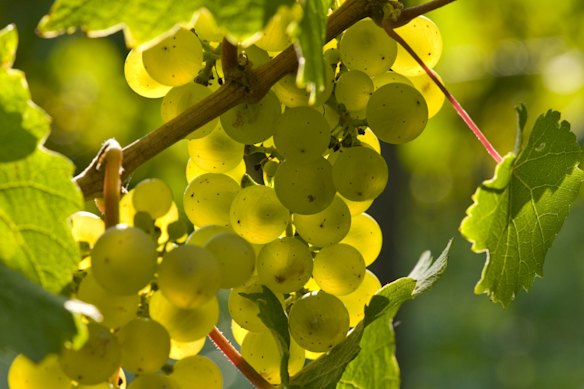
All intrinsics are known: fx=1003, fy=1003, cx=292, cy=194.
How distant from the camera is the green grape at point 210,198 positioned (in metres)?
0.80

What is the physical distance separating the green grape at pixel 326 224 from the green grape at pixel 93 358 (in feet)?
0.68

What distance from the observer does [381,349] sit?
2.39 feet

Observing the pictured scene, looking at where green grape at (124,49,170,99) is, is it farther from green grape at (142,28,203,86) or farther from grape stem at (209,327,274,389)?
grape stem at (209,327,274,389)

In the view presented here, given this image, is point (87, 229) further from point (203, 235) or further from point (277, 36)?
point (277, 36)

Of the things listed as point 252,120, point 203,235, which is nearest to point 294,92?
point 252,120

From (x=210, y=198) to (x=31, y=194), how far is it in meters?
0.20

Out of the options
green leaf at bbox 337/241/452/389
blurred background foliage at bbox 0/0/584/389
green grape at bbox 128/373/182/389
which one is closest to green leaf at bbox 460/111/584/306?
green leaf at bbox 337/241/452/389

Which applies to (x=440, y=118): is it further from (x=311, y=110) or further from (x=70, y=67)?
(x=311, y=110)

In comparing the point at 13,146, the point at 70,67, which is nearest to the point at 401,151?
the point at 70,67

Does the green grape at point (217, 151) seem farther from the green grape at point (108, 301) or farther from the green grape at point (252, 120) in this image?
the green grape at point (108, 301)

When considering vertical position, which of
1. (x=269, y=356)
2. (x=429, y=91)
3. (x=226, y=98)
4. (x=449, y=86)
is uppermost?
(x=226, y=98)

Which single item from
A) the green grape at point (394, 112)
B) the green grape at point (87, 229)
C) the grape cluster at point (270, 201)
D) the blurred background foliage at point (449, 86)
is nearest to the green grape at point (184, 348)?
the grape cluster at point (270, 201)

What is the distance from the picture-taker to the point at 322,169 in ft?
2.53

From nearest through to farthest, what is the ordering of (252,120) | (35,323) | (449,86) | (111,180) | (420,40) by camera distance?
(35,323)
(111,180)
(252,120)
(420,40)
(449,86)
